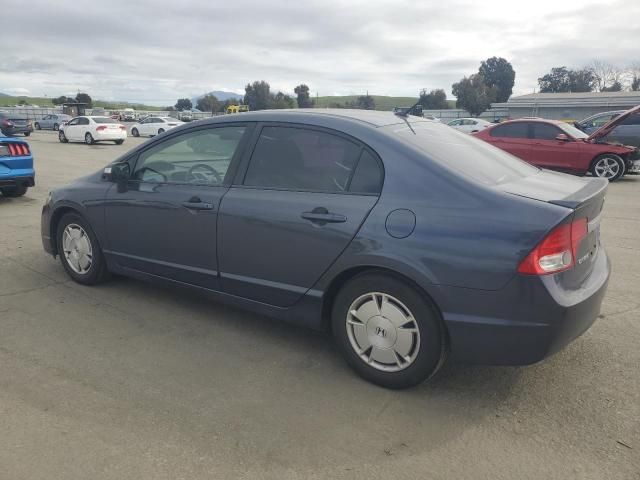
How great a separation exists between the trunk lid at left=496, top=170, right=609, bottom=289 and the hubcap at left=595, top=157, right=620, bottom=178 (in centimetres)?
1035

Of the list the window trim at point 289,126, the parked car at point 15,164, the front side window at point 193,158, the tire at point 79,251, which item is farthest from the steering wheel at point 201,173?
the parked car at point 15,164

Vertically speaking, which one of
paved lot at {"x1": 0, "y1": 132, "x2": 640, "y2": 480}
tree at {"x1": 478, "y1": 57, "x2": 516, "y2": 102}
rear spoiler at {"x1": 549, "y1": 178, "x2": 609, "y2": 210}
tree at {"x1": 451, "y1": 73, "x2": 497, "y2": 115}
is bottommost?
paved lot at {"x1": 0, "y1": 132, "x2": 640, "y2": 480}

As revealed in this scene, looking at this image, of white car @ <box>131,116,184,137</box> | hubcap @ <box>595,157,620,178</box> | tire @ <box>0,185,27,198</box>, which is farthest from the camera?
white car @ <box>131,116,184,137</box>

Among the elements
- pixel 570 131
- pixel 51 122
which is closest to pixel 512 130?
pixel 570 131

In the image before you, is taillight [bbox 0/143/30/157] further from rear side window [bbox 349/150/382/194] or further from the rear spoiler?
the rear spoiler

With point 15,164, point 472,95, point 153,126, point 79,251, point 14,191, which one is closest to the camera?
point 79,251

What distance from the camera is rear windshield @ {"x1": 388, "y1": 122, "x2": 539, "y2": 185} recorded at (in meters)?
3.06

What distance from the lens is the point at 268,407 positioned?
2.88 m

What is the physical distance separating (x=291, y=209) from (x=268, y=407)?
1203mm

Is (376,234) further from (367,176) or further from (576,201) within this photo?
(576,201)

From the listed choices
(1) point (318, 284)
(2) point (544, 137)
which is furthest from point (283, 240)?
(2) point (544, 137)

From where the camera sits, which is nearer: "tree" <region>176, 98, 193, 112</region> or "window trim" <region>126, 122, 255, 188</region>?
"window trim" <region>126, 122, 255, 188</region>

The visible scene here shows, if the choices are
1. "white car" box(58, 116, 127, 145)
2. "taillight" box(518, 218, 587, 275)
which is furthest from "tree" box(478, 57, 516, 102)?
"taillight" box(518, 218, 587, 275)

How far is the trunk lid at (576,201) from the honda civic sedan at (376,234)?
0.5 inches
